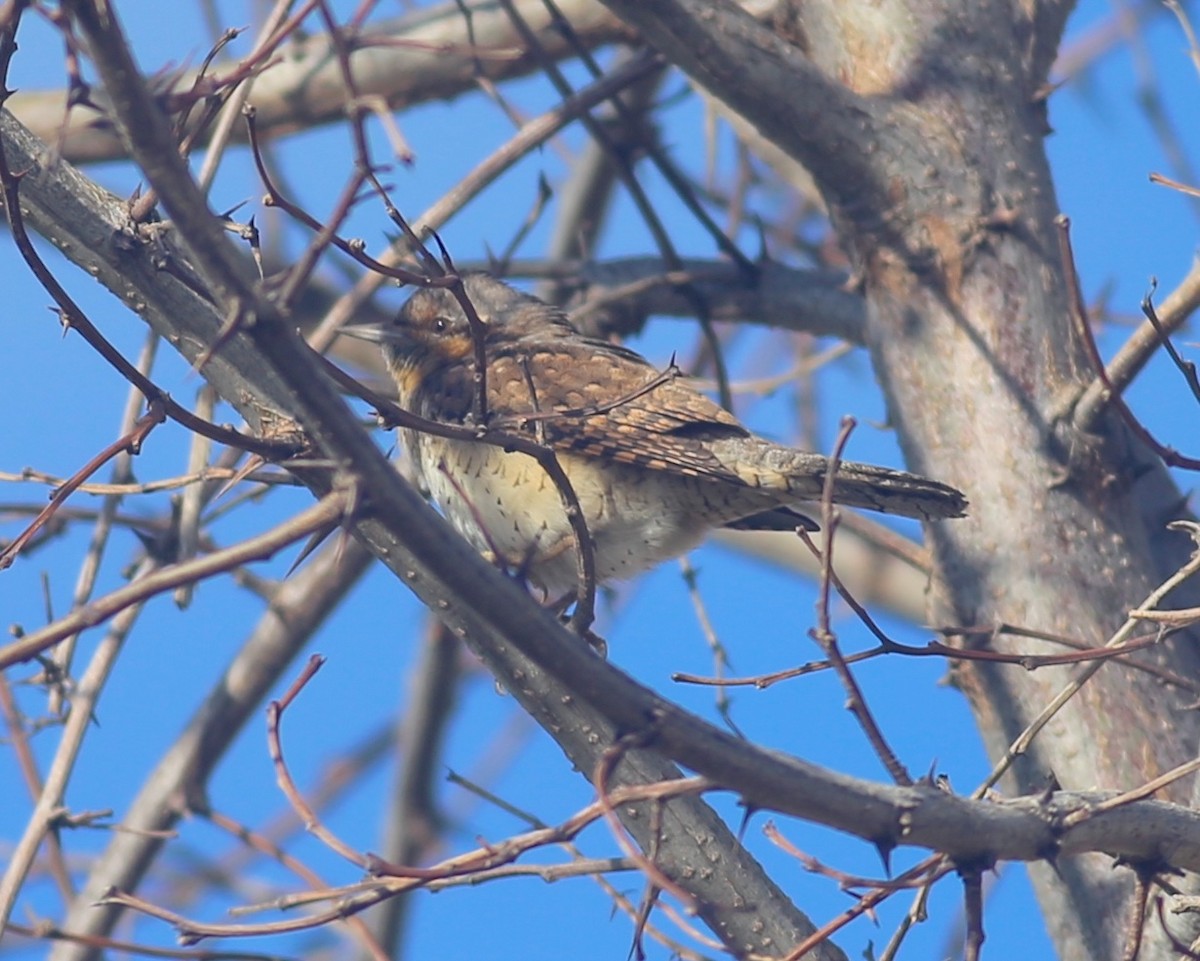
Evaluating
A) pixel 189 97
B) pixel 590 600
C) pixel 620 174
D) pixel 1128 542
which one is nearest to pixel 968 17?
pixel 620 174

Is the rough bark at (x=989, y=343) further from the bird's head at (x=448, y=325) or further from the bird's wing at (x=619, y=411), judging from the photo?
the bird's head at (x=448, y=325)

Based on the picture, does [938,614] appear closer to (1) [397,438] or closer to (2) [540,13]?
(1) [397,438]

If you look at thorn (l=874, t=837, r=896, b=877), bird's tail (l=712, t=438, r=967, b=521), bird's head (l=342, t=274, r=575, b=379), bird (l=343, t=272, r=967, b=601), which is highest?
Result: bird's head (l=342, t=274, r=575, b=379)

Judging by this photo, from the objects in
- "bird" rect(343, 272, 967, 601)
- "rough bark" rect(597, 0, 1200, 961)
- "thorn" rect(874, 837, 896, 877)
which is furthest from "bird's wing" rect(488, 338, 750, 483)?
"thorn" rect(874, 837, 896, 877)

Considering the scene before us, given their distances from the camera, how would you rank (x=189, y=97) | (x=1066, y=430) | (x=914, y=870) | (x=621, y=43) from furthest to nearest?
(x=621, y=43)
(x=1066, y=430)
(x=914, y=870)
(x=189, y=97)

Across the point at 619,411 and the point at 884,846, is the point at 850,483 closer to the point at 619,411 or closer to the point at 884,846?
the point at 619,411

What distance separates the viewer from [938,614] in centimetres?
381

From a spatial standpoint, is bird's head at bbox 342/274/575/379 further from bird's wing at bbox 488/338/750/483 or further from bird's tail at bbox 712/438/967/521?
bird's tail at bbox 712/438/967/521

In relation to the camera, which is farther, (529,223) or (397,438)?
(529,223)

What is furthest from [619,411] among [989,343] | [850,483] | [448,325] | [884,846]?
[884,846]

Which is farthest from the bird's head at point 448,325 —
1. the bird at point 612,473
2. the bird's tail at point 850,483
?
the bird's tail at point 850,483

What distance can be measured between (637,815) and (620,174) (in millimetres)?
2752

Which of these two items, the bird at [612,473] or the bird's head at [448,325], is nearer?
the bird at [612,473]

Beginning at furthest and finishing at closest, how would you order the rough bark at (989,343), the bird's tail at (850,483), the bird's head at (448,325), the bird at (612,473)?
the bird's head at (448,325) < the bird at (612,473) < the rough bark at (989,343) < the bird's tail at (850,483)
